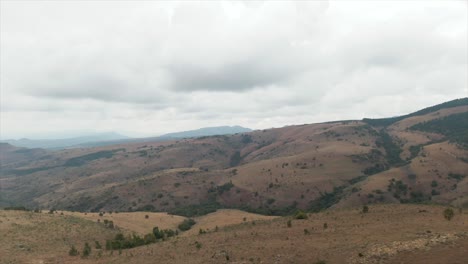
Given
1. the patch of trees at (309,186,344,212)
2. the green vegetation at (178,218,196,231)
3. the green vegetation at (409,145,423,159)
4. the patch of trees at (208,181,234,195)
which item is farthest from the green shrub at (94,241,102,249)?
the green vegetation at (409,145,423,159)

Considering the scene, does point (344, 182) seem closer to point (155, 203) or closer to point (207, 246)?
point (155, 203)

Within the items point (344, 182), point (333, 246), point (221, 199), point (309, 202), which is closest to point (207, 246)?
point (333, 246)

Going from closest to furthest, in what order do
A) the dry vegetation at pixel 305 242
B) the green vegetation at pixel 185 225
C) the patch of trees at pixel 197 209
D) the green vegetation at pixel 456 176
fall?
the dry vegetation at pixel 305 242, the green vegetation at pixel 185 225, the patch of trees at pixel 197 209, the green vegetation at pixel 456 176

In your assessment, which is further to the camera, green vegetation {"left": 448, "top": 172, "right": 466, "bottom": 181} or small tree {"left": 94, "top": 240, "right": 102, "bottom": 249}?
green vegetation {"left": 448, "top": 172, "right": 466, "bottom": 181}

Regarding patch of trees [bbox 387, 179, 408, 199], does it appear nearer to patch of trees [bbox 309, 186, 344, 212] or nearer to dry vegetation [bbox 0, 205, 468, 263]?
patch of trees [bbox 309, 186, 344, 212]

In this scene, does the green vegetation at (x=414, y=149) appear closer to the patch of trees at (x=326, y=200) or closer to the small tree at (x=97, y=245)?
the patch of trees at (x=326, y=200)

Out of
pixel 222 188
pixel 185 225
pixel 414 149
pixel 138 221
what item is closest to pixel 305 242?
pixel 185 225

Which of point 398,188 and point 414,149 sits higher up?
point 414,149

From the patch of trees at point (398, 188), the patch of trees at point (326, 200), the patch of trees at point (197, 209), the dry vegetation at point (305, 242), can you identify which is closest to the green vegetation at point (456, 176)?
the patch of trees at point (398, 188)

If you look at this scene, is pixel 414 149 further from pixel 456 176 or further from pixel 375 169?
pixel 456 176

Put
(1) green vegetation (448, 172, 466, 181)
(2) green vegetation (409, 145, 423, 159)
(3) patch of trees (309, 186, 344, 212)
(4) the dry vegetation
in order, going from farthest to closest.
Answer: (2) green vegetation (409, 145, 423, 159), (1) green vegetation (448, 172, 466, 181), (3) patch of trees (309, 186, 344, 212), (4) the dry vegetation

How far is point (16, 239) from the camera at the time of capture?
5222 cm

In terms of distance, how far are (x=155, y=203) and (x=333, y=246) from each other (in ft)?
389

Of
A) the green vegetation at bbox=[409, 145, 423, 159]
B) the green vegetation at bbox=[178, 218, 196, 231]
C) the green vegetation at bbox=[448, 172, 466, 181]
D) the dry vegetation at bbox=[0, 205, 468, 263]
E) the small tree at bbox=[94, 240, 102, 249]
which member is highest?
the green vegetation at bbox=[409, 145, 423, 159]
